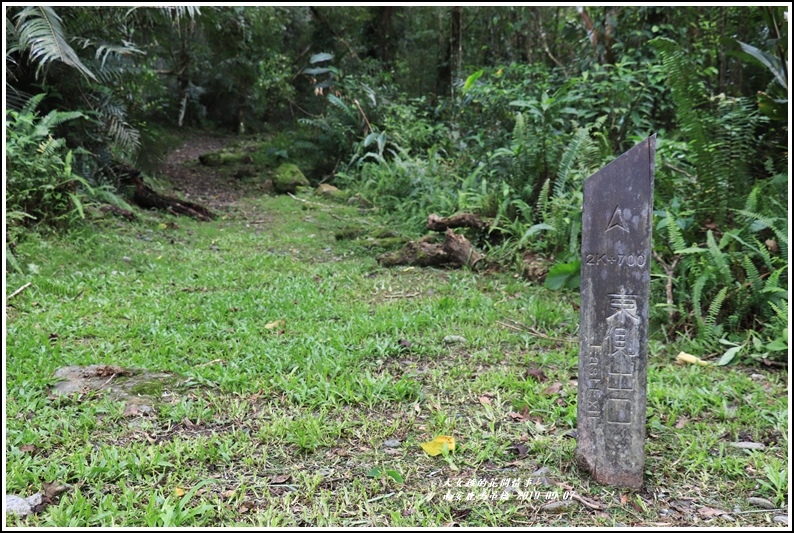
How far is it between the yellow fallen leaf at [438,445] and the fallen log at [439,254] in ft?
10.5

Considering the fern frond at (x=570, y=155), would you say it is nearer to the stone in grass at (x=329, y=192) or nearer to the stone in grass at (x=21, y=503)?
the stone in grass at (x=21, y=503)

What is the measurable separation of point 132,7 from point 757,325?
315 inches

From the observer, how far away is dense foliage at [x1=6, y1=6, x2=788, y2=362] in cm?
410

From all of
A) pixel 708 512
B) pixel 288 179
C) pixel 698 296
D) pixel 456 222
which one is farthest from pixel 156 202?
pixel 708 512

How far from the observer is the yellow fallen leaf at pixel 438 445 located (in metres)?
2.48

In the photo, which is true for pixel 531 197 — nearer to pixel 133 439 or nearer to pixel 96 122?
pixel 133 439

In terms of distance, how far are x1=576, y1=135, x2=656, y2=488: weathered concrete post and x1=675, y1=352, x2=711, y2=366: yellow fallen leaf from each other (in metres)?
1.57

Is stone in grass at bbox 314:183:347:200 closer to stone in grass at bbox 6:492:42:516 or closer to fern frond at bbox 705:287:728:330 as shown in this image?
fern frond at bbox 705:287:728:330

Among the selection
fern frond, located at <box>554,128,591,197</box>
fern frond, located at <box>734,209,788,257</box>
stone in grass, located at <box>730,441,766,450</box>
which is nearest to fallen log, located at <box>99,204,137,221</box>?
fern frond, located at <box>554,128,591,197</box>

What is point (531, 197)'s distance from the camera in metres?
6.21

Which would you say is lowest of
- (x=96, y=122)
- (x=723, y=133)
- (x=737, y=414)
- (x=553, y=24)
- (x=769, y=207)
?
(x=737, y=414)

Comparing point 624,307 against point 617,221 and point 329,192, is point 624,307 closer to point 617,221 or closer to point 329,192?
point 617,221

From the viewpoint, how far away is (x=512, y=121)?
805cm

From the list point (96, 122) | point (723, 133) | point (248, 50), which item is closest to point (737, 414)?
point (723, 133)
